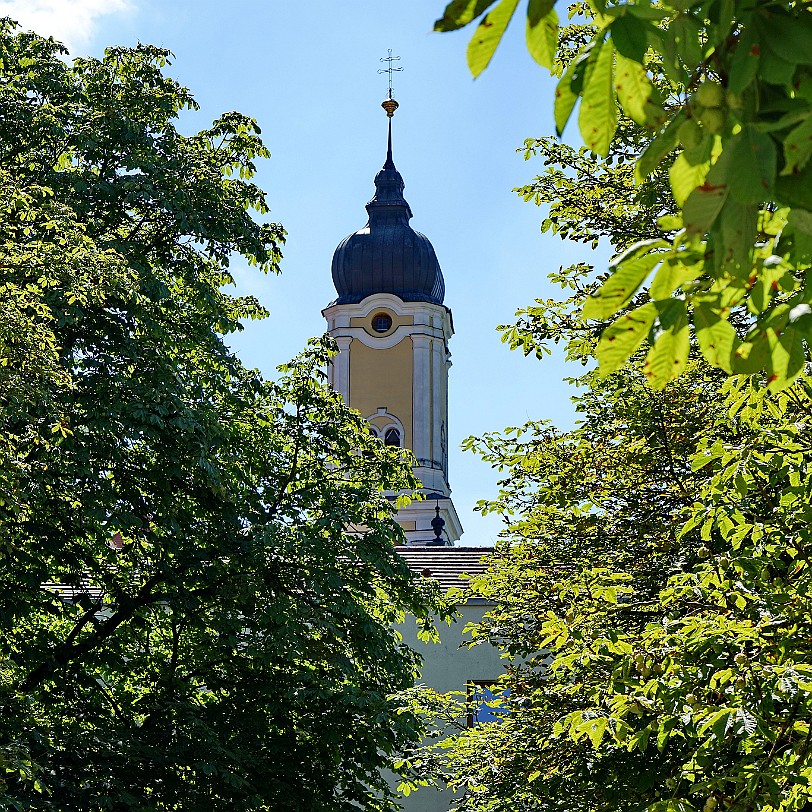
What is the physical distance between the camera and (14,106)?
13094 millimetres

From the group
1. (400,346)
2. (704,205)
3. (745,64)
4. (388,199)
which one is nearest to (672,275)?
(704,205)

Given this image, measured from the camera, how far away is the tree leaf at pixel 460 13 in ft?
7.13

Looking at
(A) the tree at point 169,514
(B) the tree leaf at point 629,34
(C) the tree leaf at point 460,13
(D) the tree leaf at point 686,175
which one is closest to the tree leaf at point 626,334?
(D) the tree leaf at point 686,175

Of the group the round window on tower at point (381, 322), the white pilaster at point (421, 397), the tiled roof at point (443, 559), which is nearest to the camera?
the tiled roof at point (443, 559)

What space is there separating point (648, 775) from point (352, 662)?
15.5ft

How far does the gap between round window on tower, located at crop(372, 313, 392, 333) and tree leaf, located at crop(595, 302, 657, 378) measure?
49865mm

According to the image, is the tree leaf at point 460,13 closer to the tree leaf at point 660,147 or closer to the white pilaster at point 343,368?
the tree leaf at point 660,147

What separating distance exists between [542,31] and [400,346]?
4944 centimetres

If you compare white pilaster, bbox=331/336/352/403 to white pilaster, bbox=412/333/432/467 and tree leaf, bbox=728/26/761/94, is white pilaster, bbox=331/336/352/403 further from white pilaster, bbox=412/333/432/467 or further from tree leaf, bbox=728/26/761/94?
tree leaf, bbox=728/26/761/94

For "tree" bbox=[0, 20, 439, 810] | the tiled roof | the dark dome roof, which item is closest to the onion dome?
the dark dome roof

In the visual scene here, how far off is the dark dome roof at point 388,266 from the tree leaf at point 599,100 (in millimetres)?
50320

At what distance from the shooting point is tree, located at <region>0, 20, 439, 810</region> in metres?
11.0

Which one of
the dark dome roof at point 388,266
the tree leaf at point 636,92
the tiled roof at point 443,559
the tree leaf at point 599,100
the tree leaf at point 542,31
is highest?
the dark dome roof at point 388,266

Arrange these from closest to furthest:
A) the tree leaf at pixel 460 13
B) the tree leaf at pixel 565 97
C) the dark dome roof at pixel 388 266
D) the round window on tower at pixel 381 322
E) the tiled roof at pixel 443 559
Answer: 1. the tree leaf at pixel 460 13
2. the tree leaf at pixel 565 97
3. the tiled roof at pixel 443 559
4. the round window on tower at pixel 381 322
5. the dark dome roof at pixel 388 266
